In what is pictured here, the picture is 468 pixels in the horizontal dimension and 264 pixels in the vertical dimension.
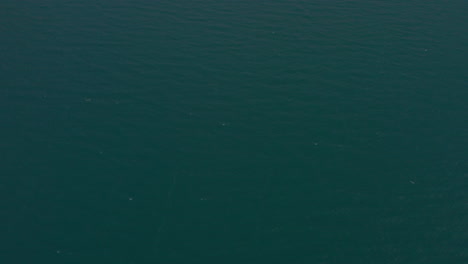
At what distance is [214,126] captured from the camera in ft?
230

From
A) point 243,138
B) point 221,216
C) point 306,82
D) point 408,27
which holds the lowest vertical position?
point 221,216

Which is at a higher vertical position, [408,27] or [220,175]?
Result: [408,27]

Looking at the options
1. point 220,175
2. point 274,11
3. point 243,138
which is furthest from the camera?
point 274,11

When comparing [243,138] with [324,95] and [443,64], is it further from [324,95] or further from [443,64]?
[443,64]

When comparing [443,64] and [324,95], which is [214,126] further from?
[443,64]

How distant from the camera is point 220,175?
63.3 meters

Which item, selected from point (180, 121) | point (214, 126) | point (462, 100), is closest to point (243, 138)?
point (214, 126)

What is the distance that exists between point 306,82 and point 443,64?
2156cm

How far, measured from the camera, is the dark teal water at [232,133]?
184 feet

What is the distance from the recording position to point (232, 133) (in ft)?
228

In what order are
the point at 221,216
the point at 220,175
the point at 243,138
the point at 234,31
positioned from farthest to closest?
the point at 234,31 < the point at 243,138 < the point at 220,175 < the point at 221,216

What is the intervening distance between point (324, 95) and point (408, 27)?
25.6 m

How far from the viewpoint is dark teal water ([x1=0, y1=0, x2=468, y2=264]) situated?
56156mm

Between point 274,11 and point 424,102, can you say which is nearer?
point 424,102
